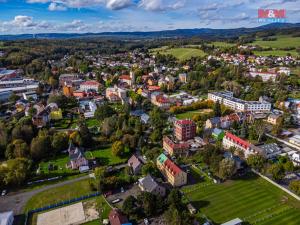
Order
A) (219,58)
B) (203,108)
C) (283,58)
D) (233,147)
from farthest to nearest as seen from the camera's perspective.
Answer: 1. (219,58)
2. (283,58)
3. (203,108)
4. (233,147)

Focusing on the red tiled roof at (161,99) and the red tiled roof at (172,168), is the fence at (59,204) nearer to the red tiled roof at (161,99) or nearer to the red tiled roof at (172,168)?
the red tiled roof at (172,168)

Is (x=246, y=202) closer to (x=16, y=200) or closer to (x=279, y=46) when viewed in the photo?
(x=16, y=200)

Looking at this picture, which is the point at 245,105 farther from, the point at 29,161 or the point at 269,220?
the point at 29,161

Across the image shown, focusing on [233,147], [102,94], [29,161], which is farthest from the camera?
[102,94]

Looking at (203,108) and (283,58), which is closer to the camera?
(203,108)

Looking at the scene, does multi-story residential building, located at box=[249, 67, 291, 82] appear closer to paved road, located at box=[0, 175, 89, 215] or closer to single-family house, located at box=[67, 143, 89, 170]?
single-family house, located at box=[67, 143, 89, 170]

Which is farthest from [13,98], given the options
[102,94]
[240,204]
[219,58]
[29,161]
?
[219,58]
